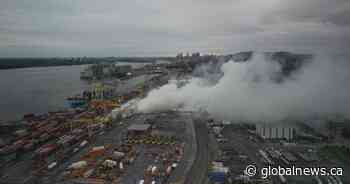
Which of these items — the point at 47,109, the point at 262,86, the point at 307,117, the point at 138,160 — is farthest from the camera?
the point at 47,109

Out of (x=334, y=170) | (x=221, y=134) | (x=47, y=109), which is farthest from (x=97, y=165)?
(x=47, y=109)

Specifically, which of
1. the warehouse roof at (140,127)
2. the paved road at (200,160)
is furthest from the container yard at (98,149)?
the paved road at (200,160)

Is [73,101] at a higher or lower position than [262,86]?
lower

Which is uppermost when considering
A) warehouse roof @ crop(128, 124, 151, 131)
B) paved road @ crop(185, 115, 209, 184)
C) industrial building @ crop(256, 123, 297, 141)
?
warehouse roof @ crop(128, 124, 151, 131)

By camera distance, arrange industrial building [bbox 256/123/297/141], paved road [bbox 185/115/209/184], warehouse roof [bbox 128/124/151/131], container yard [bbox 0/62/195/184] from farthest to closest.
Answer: warehouse roof [bbox 128/124/151/131] → industrial building [bbox 256/123/297/141] → container yard [bbox 0/62/195/184] → paved road [bbox 185/115/209/184]

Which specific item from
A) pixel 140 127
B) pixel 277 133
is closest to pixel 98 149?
pixel 140 127

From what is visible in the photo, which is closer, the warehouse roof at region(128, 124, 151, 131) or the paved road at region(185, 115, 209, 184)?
the paved road at region(185, 115, 209, 184)

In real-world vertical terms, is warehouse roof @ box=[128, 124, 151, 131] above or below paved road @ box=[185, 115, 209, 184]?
above

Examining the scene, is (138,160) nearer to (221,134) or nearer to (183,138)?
(183,138)

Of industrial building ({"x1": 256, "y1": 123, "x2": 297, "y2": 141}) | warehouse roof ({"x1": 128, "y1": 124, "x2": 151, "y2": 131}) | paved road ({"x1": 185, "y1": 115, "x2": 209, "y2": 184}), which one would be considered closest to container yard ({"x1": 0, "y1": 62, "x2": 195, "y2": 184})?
warehouse roof ({"x1": 128, "y1": 124, "x2": 151, "y2": 131})

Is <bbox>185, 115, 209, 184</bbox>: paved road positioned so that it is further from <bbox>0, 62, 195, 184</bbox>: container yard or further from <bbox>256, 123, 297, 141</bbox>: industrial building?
<bbox>256, 123, 297, 141</bbox>: industrial building

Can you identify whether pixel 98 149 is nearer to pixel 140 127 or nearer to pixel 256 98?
pixel 140 127
